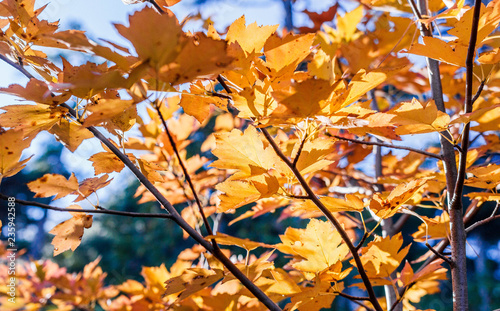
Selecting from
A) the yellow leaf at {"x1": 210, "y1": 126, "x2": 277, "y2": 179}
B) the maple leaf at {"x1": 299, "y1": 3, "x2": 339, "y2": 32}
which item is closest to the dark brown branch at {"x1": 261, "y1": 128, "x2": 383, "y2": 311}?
the yellow leaf at {"x1": 210, "y1": 126, "x2": 277, "y2": 179}

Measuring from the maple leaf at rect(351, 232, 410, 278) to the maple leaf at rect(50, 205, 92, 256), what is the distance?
0.38 m

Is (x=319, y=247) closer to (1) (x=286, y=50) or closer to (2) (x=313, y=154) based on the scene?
(2) (x=313, y=154)

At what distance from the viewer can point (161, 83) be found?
335 mm

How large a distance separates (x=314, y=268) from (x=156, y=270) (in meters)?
0.47

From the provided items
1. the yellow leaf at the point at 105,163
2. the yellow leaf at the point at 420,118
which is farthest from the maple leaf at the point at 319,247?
the yellow leaf at the point at 105,163

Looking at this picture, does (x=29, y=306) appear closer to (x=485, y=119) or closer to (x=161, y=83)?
(x=161, y=83)

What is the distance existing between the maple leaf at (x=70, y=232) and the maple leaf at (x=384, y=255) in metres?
0.38

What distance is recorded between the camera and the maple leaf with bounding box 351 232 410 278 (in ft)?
1.57

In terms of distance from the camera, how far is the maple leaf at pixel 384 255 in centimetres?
48

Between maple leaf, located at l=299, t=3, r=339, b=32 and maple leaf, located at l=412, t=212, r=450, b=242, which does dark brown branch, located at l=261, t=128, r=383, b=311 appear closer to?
maple leaf, located at l=412, t=212, r=450, b=242

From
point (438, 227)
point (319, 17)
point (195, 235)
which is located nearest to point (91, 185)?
point (195, 235)

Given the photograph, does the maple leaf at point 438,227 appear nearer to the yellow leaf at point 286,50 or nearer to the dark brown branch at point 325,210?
the dark brown branch at point 325,210

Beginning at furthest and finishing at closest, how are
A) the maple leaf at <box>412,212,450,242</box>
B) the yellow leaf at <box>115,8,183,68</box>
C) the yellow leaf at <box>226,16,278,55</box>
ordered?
the maple leaf at <box>412,212,450,242</box>
the yellow leaf at <box>226,16,278,55</box>
the yellow leaf at <box>115,8,183,68</box>

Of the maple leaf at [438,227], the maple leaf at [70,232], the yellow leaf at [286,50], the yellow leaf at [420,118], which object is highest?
the yellow leaf at [286,50]
